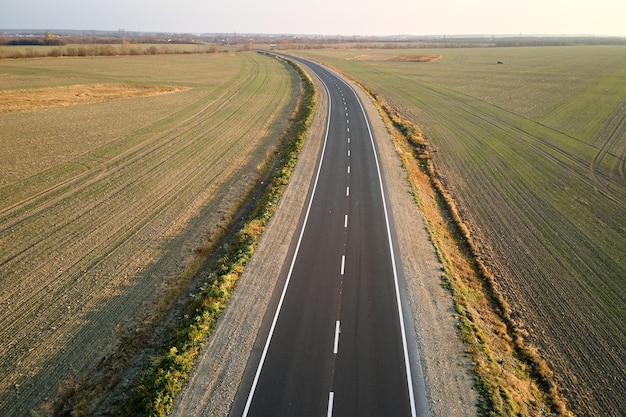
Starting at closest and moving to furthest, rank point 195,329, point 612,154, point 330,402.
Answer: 1. point 330,402
2. point 195,329
3. point 612,154

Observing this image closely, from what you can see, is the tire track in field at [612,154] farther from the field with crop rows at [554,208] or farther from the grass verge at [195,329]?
the grass verge at [195,329]

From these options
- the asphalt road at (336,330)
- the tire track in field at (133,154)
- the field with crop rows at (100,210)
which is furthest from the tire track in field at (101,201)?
the asphalt road at (336,330)

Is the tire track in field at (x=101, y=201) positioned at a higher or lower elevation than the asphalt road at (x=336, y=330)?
higher

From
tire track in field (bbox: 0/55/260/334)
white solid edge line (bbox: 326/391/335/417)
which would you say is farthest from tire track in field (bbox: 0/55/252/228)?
white solid edge line (bbox: 326/391/335/417)

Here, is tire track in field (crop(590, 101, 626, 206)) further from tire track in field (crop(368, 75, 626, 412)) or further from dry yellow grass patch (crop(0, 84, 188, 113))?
dry yellow grass patch (crop(0, 84, 188, 113))

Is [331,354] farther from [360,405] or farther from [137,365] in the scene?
[137,365]

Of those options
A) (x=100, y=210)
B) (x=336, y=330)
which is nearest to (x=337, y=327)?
(x=336, y=330)

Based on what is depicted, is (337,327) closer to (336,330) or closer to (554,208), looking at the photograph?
(336,330)
